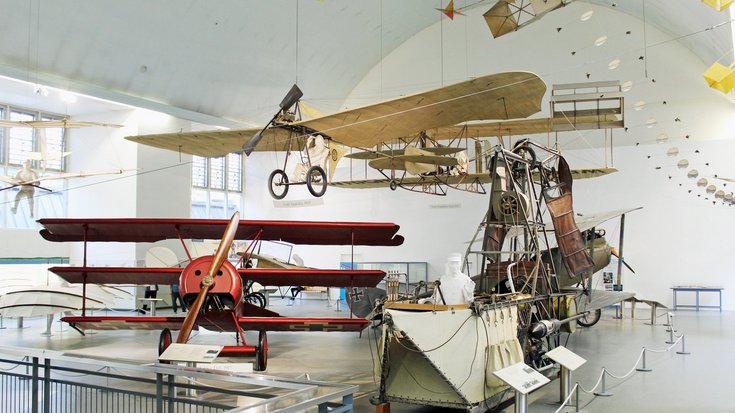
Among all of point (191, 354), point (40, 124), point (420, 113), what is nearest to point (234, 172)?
point (40, 124)

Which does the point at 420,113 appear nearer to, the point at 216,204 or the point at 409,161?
the point at 409,161

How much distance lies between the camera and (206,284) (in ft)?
17.5

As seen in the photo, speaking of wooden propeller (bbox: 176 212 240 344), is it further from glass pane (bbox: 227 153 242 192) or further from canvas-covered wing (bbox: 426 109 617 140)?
glass pane (bbox: 227 153 242 192)

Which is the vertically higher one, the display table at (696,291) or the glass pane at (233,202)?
the glass pane at (233,202)

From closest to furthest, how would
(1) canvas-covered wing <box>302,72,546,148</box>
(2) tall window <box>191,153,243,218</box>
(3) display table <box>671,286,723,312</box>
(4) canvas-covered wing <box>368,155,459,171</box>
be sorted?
(1) canvas-covered wing <box>302,72,546,148</box> < (4) canvas-covered wing <box>368,155,459,171</box> < (3) display table <box>671,286,723,312</box> < (2) tall window <box>191,153,243,218</box>

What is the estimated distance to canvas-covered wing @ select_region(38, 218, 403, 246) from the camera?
600 cm

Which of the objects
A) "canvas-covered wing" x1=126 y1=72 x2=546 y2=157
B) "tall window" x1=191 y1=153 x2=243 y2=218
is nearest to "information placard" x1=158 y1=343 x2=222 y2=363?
"canvas-covered wing" x1=126 y1=72 x2=546 y2=157

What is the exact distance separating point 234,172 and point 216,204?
5.26 feet

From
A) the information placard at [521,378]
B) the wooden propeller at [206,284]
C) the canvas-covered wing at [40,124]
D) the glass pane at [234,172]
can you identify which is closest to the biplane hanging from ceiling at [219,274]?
the wooden propeller at [206,284]

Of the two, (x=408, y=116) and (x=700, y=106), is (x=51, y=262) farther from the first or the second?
(x=700, y=106)

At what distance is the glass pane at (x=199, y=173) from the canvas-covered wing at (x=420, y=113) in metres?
9.24

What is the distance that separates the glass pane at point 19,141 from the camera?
54.0 ft

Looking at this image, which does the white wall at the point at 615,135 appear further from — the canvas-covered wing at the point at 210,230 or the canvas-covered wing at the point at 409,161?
the canvas-covered wing at the point at 210,230

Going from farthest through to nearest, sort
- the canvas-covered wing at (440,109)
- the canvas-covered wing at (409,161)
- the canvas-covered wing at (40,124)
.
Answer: the canvas-covered wing at (40,124), the canvas-covered wing at (409,161), the canvas-covered wing at (440,109)
